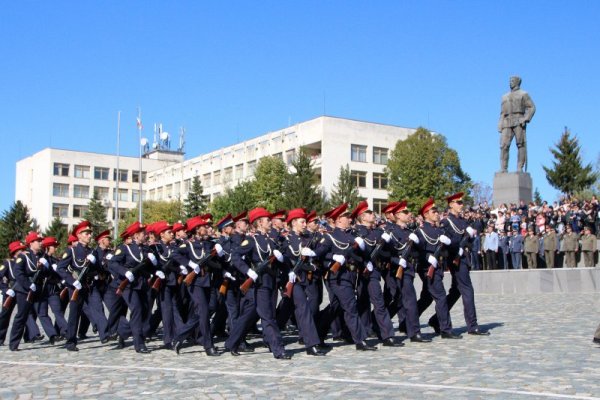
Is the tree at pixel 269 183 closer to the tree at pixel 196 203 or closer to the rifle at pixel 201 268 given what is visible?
the tree at pixel 196 203

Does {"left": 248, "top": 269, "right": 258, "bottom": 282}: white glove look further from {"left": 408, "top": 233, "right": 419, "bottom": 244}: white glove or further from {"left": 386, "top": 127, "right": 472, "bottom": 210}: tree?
{"left": 386, "top": 127, "right": 472, "bottom": 210}: tree

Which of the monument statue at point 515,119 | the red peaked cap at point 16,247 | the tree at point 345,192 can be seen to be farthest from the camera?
the tree at point 345,192

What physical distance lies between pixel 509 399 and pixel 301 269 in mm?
4433

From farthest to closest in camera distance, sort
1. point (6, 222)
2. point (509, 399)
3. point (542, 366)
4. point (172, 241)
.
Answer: point (6, 222), point (172, 241), point (542, 366), point (509, 399)

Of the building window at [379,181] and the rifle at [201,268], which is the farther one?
the building window at [379,181]

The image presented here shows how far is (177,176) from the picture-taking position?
335ft

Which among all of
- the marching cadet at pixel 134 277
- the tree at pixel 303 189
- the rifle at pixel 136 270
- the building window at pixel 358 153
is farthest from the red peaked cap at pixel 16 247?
the building window at pixel 358 153

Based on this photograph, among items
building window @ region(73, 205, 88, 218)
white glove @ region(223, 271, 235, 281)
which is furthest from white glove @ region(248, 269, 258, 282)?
building window @ region(73, 205, 88, 218)

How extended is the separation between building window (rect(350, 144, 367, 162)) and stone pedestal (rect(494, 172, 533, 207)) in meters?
47.8

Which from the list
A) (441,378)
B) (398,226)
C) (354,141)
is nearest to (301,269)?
(398,226)

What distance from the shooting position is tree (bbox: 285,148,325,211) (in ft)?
191

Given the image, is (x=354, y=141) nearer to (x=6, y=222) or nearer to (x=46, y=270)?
(x=6, y=222)

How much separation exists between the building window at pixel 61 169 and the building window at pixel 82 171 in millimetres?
1407

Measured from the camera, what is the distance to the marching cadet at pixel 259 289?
35.2ft
